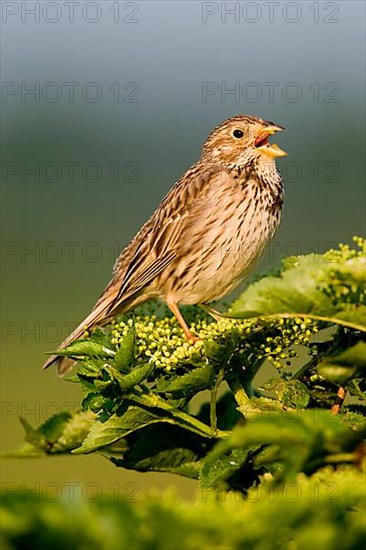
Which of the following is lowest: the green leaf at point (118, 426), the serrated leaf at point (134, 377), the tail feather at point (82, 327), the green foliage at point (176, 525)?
the tail feather at point (82, 327)

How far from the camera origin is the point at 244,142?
553cm

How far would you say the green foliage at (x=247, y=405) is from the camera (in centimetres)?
70

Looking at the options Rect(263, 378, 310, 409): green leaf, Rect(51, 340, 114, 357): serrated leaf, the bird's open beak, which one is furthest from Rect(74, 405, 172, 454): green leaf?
the bird's open beak

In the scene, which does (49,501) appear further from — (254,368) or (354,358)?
(254,368)

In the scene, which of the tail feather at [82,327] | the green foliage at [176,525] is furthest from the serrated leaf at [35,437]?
the tail feather at [82,327]

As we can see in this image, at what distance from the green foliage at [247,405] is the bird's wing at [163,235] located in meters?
2.69

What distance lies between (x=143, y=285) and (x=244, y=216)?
65 centimetres

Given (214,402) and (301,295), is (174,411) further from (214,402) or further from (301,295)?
(301,295)

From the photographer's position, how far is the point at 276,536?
2.26ft

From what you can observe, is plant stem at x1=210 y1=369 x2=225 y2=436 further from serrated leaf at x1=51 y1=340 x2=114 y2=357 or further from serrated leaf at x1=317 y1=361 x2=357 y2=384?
serrated leaf at x1=317 y1=361 x2=357 y2=384

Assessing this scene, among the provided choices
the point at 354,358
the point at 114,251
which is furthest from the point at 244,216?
the point at 114,251

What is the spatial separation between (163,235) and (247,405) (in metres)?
3.55

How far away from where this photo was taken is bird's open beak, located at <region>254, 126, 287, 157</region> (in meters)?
5.32

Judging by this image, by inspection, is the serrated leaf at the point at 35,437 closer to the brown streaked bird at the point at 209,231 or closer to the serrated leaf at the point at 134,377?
the serrated leaf at the point at 134,377
